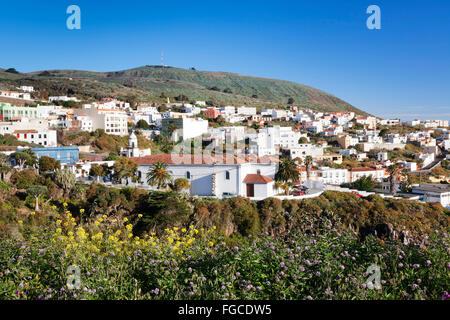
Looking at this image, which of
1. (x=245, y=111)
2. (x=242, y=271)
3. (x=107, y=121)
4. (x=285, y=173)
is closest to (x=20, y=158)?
(x=285, y=173)

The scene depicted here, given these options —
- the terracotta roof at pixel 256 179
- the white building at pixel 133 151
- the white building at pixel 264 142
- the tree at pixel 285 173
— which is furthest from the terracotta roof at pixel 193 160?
the white building at pixel 264 142

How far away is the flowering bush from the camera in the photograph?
15.8 ft

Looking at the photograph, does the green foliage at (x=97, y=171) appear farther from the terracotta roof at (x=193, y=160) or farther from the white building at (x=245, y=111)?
the white building at (x=245, y=111)

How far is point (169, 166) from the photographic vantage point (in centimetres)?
3045

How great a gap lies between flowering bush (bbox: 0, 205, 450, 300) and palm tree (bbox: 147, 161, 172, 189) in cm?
2227

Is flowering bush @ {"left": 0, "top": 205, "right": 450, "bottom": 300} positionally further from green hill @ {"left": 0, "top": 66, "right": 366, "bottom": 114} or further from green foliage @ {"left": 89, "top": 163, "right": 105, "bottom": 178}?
green hill @ {"left": 0, "top": 66, "right": 366, "bottom": 114}

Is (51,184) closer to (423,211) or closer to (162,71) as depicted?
(423,211)

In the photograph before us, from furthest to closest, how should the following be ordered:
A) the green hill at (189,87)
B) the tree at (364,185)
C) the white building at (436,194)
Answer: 1. the green hill at (189,87)
2. the tree at (364,185)
3. the white building at (436,194)

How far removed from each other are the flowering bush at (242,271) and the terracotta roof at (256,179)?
74.8 ft

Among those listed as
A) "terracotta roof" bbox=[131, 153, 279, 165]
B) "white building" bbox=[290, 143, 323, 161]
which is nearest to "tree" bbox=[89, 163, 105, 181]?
"terracotta roof" bbox=[131, 153, 279, 165]

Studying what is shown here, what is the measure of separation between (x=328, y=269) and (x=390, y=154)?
77.6 meters

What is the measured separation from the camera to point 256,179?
2953 centimetres

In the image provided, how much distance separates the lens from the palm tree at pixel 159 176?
28.8m

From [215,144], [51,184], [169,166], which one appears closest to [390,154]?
[215,144]
